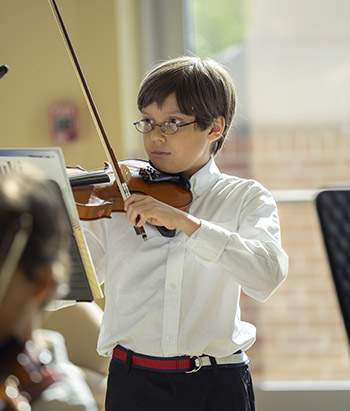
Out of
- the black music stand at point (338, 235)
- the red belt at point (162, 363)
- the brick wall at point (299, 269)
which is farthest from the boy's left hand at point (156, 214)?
the brick wall at point (299, 269)

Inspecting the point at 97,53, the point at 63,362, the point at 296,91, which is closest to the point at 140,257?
the point at 63,362

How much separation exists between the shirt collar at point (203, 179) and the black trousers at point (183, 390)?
1.41ft

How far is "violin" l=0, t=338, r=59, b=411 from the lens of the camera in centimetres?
73

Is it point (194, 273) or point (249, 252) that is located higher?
point (249, 252)

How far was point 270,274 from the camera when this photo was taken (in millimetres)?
1523

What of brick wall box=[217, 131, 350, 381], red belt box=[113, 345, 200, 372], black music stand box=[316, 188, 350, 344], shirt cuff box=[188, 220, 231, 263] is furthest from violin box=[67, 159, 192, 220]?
brick wall box=[217, 131, 350, 381]

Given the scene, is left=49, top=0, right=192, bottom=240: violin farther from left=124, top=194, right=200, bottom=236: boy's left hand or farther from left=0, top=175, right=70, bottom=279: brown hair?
left=0, top=175, right=70, bottom=279: brown hair

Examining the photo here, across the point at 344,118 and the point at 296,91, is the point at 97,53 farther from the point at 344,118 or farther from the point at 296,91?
the point at 344,118

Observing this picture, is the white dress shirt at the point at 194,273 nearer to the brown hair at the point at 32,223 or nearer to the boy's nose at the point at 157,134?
the boy's nose at the point at 157,134

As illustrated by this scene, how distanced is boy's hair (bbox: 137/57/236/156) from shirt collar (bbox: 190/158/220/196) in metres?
0.11

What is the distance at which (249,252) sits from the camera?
150cm

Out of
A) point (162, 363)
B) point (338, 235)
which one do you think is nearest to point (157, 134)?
point (162, 363)

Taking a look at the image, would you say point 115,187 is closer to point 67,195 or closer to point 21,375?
point 67,195

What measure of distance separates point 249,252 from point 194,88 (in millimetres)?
434
